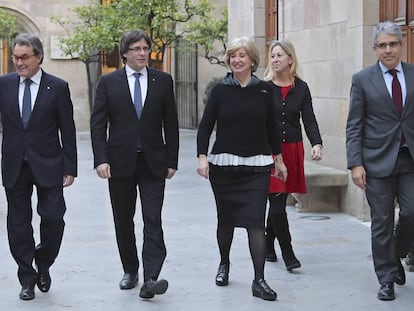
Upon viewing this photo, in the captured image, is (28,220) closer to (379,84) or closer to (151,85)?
(151,85)

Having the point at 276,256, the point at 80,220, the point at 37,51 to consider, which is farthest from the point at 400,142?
the point at 80,220

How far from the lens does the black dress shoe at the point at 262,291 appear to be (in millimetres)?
6574

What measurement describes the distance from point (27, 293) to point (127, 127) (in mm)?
1412

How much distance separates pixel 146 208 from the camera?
22.0 ft

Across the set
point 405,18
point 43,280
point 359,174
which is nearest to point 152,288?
point 43,280

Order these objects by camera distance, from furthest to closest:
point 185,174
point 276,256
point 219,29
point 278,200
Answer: point 219,29 < point 185,174 < point 276,256 < point 278,200

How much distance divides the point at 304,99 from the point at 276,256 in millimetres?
1430

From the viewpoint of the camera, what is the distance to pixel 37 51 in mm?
6570

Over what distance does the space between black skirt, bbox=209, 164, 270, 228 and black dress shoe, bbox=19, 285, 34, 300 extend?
1547mm

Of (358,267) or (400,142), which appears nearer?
(400,142)

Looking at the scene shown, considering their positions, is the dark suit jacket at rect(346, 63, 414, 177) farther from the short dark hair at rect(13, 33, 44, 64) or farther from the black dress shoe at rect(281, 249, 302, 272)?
the short dark hair at rect(13, 33, 44, 64)

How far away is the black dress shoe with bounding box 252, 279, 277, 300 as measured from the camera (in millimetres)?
6574

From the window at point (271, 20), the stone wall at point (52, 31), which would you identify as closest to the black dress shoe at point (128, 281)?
the window at point (271, 20)

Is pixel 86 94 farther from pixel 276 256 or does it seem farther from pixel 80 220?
pixel 276 256
